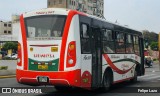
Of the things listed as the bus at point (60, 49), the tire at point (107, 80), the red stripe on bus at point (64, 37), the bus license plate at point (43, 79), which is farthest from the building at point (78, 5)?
the bus license plate at point (43, 79)

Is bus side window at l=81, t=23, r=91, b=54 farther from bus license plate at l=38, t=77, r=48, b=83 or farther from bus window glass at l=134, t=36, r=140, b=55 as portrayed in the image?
bus window glass at l=134, t=36, r=140, b=55

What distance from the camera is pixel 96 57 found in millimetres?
14344

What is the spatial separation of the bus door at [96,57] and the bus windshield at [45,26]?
169 centimetres

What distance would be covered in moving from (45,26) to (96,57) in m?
2.50

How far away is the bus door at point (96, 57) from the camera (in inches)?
553

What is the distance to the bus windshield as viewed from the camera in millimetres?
12849

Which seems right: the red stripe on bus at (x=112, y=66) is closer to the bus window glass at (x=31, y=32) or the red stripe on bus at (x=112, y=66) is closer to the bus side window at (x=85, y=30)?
the bus side window at (x=85, y=30)

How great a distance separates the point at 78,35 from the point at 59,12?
1.05 m

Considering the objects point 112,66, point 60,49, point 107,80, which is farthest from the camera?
point 112,66

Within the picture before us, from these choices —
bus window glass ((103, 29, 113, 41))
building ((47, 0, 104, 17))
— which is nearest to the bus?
bus window glass ((103, 29, 113, 41))

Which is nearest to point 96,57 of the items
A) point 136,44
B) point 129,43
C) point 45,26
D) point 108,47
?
point 108,47

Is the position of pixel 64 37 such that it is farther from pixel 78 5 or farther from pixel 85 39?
pixel 78 5

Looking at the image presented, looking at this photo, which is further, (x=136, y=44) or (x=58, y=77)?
(x=136, y=44)

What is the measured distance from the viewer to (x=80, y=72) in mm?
12750
